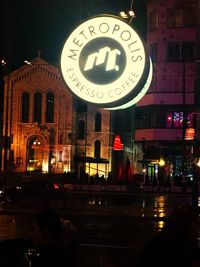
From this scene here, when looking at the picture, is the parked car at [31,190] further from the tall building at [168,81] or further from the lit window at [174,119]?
the lit window at [174,119]

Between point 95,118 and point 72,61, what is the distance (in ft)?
228

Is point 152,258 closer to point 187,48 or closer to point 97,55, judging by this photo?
point 97,55

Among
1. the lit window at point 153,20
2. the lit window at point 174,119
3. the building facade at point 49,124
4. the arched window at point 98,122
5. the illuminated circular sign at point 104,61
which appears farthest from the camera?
the arched window at point 98,122

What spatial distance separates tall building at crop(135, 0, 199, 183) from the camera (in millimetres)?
63469

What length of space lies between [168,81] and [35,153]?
19.5 m

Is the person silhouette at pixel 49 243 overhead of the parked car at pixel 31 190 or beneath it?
overhead

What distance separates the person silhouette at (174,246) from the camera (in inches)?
176

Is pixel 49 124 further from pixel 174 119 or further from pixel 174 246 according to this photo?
pixel 174 246

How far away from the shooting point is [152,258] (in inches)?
176

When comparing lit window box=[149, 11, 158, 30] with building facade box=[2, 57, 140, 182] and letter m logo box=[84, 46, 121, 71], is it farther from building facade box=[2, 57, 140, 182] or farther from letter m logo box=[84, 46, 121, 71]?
letter m logo box=[84, 46, 121, 71]

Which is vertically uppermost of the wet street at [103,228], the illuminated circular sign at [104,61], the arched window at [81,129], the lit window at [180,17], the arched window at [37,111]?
the lit window at [180,17]

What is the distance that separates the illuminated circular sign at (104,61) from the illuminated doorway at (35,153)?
66488mm

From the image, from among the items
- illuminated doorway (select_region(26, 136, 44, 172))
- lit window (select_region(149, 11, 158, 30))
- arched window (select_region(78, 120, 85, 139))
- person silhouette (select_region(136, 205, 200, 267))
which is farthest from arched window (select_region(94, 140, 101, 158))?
person silhouette (select_region(136, 205, 200, 267))

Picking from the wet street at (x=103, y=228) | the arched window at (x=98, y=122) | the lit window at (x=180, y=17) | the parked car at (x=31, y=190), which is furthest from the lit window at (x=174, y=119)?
the wet street at (x=103, y=228)
